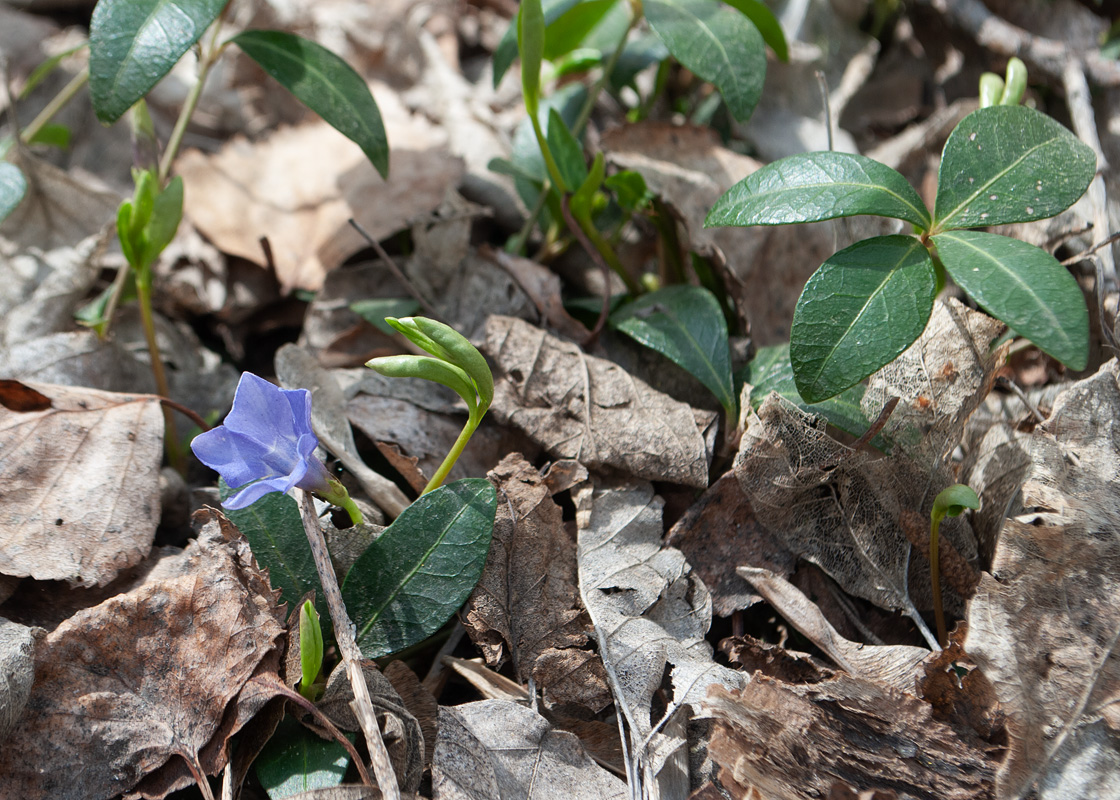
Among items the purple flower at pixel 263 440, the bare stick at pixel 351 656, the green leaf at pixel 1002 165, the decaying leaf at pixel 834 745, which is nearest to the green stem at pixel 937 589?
the decaying leaf at pixel 834 745

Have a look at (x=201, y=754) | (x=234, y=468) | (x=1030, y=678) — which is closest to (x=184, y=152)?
(x=234, y=468)

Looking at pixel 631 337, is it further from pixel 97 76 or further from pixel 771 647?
pixel 97 76

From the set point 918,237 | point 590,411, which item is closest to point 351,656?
point 590,411

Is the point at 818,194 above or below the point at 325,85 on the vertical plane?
above

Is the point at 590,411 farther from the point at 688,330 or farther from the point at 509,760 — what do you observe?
the point at 509,760

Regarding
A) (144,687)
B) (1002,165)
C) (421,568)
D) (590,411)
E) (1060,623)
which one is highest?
(1002,165)
